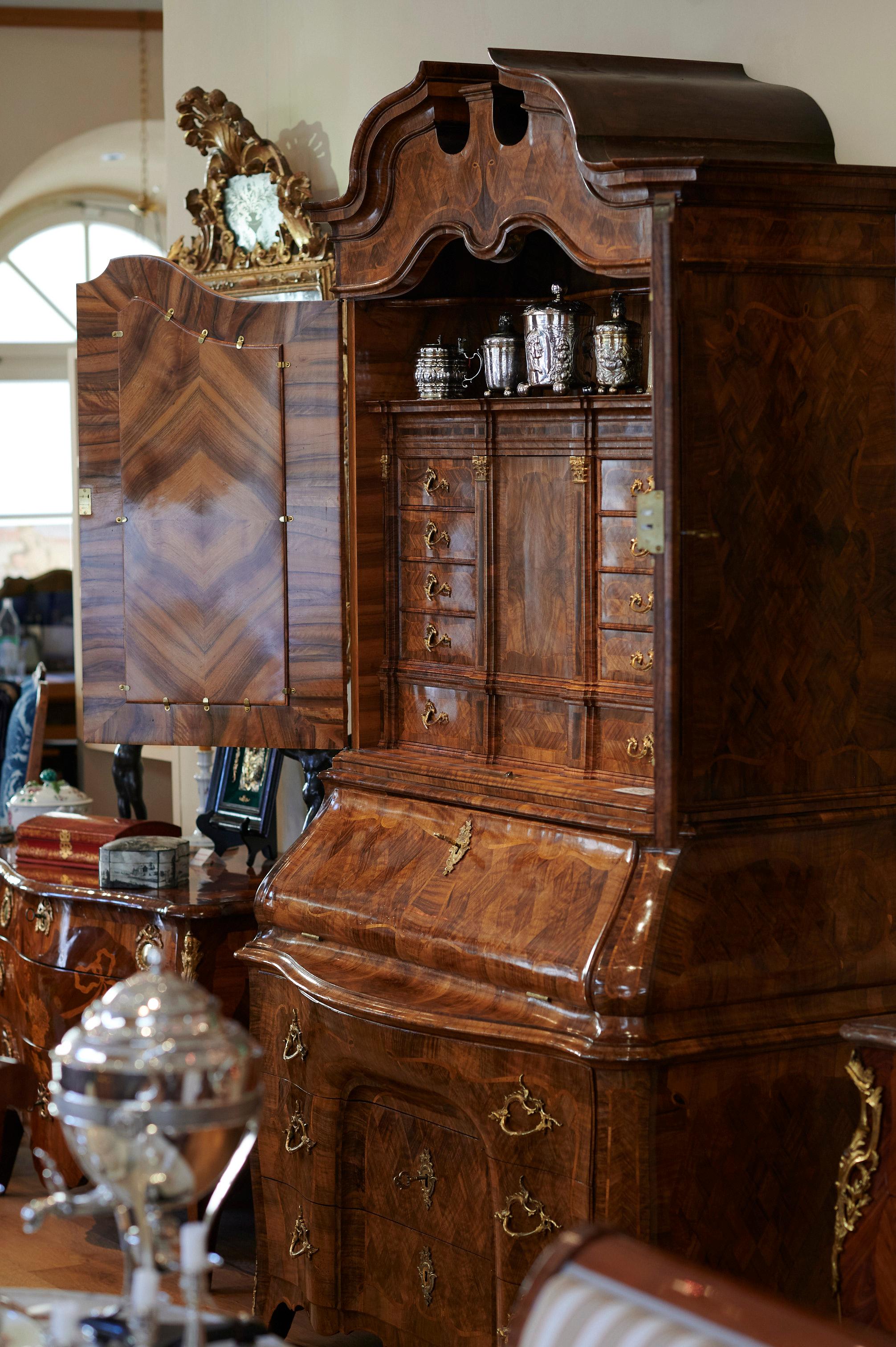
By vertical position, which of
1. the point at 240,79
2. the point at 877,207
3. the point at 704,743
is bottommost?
the point at 704,743

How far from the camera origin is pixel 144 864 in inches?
161

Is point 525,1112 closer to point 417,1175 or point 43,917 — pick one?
point 417,1175

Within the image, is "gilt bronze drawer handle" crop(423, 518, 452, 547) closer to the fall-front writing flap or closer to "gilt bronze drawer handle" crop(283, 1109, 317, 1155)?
the fall-front writing flap

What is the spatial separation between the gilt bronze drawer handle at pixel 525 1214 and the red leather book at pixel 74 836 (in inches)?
64.1

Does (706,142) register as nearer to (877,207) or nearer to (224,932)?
(877,207)

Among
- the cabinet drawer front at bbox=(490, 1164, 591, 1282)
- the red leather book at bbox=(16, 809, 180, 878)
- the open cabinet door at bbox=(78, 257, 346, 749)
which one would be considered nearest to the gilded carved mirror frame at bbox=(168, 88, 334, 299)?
the open cabinet door at bbox=(78, 257, 346, 749)

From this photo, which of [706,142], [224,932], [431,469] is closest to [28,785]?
[224,932]

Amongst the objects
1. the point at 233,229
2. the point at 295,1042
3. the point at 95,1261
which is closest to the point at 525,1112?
the point at 295,1042

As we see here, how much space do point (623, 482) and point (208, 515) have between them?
114cm

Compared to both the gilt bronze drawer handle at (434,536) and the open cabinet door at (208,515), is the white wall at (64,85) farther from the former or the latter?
the gilt bronze drawer handle at (434,536)

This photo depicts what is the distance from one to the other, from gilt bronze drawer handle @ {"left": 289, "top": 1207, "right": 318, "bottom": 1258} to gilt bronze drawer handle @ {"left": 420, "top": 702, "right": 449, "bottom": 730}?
984 millimetres

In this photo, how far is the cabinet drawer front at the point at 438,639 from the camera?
11.3 ft

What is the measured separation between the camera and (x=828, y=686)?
286cm

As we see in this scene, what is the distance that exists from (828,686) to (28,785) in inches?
110
